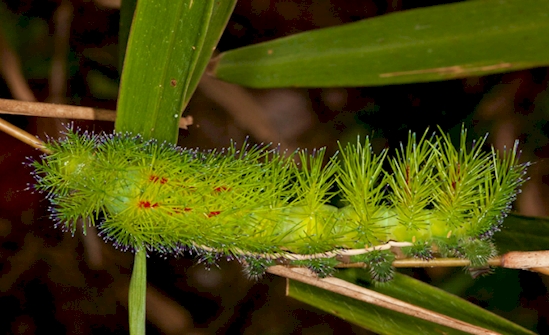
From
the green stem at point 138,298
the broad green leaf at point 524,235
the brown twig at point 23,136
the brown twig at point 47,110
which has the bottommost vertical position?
the green stem at point 138,298

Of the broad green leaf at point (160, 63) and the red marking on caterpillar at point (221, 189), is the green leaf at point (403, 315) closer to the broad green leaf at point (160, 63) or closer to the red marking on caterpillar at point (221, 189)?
the red marking on caterpillar at point (221, 189)

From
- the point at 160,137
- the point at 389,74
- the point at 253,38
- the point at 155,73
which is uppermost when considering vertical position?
the point at 253,38

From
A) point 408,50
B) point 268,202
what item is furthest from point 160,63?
point 408,50

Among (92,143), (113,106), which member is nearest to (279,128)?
(113,106)

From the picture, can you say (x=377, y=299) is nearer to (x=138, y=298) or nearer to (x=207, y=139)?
(x=138, y=298)

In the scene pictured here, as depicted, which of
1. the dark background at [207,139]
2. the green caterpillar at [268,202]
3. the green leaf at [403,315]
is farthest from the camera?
the dark background at [207,139]

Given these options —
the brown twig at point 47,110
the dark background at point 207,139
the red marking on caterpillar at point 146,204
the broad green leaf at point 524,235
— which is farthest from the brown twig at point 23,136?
the broad green leaf at point 524,235

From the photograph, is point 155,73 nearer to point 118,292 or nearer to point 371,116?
point 371,116
